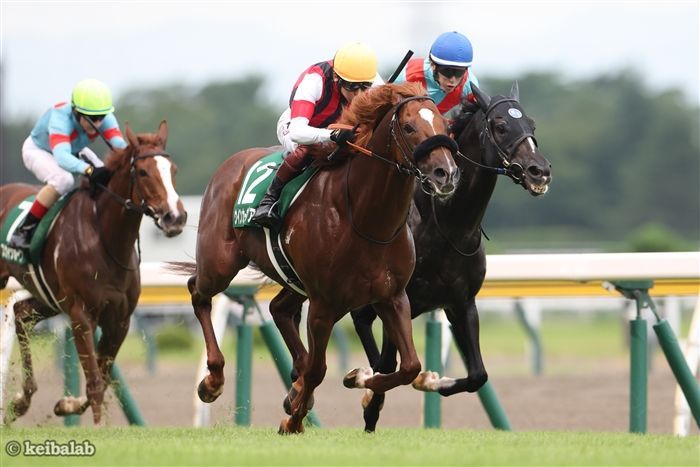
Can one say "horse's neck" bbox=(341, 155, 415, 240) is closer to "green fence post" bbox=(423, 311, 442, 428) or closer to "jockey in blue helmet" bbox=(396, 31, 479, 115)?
"jockey in blue helmet" bbox=(396, 31, 479, 115)

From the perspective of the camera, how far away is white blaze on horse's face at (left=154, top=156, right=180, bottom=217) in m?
7.29

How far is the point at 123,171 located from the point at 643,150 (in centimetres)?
5062

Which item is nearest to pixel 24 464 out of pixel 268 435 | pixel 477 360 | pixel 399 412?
pixel 268 435

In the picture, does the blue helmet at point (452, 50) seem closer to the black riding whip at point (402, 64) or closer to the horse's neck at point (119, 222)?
the black riding whip at point (402, 64)

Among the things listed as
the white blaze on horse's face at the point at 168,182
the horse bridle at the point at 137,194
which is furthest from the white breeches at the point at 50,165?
the white blaze on horse's face at the point at 168,182

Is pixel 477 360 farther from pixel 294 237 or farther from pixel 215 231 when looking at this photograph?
pixel 215 231

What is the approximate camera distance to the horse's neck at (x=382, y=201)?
5.62 meters

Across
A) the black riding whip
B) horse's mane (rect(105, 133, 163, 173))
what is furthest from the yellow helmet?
horse's mane (rect(105, 133, 163, 173))

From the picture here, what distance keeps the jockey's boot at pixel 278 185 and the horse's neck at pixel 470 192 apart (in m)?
0.79

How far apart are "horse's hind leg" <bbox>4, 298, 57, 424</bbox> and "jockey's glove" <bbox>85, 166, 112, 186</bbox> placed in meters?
0.89

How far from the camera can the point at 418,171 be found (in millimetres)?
5316

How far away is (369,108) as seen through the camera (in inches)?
226

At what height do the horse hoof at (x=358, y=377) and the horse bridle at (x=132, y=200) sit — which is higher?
the horse bridle at (x=132, y=200)

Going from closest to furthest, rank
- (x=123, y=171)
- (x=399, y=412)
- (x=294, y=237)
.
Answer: (x=294, y=237)
(x=123, y=171)
(x=399, y=412)
